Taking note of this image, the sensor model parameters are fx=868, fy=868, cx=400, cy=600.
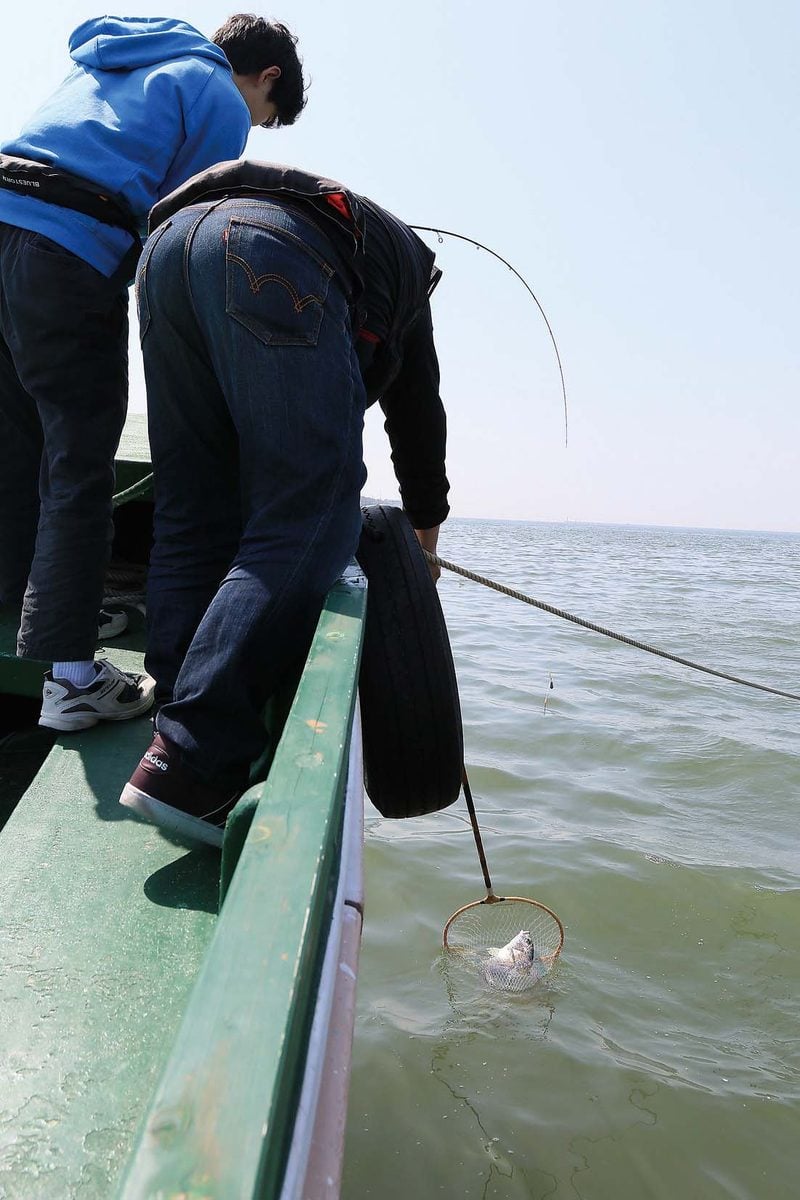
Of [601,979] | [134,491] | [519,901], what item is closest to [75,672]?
[134,491]

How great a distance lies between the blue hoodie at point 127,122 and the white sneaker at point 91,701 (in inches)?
37.4

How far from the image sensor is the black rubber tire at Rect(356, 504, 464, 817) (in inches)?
73.8

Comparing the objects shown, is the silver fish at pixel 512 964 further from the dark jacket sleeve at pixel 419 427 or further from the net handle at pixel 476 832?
the dark jacket sleeve at pixel 419 427

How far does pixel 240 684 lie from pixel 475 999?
1804mm

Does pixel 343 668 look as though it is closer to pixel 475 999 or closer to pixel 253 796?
pixel 253 796

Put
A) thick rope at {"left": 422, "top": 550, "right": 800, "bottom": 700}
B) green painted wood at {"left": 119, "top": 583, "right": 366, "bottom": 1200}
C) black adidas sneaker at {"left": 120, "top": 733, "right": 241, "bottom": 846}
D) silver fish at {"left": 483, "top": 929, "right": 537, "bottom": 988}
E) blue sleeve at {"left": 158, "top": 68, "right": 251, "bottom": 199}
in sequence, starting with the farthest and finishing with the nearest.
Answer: silver fish at {"left": 483, "top": 929, "right": 537, "bottom": 988} < thick rope at {"left": 422, "top": 550, "right": 800, "bottom": 700} < blue sleeve at {"left": 158, "top": 68, "right": 251, "bottom": 199} < black adidas sneaker at {"left": 120, "top": 733, "right": 241, "bottom": 846} < green painted wood at {"left": 119, "top": 583, "right": 366, "bottom": 1200}

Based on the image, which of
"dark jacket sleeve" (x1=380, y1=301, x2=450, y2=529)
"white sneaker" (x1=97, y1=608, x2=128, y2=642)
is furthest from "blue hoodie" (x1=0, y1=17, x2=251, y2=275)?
"white sneaker" (x1=97, y1=608, x2=128, y2=642)

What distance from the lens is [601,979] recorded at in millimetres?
2852

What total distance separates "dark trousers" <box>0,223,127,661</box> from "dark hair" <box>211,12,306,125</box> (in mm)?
802

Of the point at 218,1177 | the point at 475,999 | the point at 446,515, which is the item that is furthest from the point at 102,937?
the point at 475,999

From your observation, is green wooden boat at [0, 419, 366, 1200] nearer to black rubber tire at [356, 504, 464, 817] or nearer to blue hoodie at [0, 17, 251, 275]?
black rubber tire at [356, 504, 464, 817]

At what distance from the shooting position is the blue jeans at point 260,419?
1404mm

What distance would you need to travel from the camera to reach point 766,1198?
6.48 feet

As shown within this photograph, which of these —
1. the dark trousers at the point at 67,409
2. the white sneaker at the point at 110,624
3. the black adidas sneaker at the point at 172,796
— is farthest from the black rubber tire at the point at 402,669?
the white sneaker at the point at 110,624
